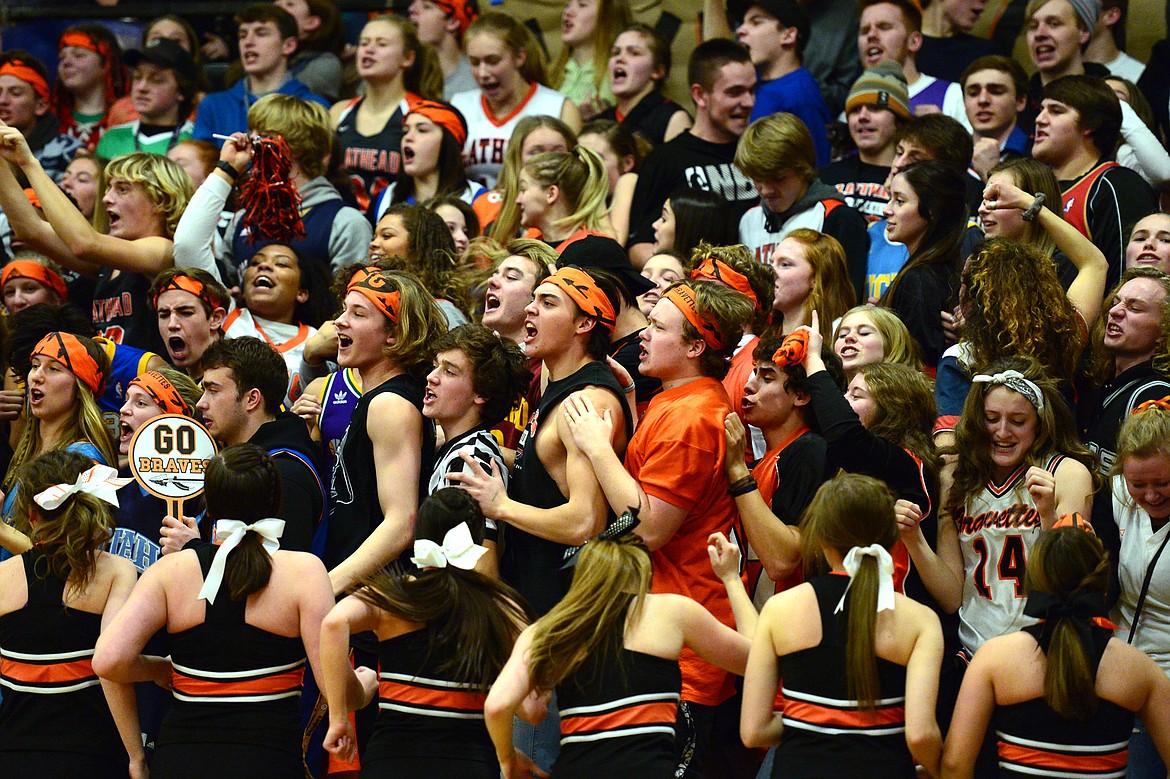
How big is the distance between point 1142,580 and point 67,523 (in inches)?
145

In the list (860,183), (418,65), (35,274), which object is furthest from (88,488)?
(418,65)

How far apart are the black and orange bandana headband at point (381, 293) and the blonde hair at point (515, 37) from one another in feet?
11.7

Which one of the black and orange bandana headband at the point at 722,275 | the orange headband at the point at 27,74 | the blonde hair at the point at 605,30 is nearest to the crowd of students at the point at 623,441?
the black and orange bandana headband at the point at 722,275

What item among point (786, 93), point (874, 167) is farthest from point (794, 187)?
point (786, 93)

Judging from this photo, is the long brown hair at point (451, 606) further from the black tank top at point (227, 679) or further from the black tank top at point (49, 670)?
the black tank top at point (49, 670)

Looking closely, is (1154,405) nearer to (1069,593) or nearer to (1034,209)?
(1069,593)

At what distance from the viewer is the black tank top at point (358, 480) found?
543 cm

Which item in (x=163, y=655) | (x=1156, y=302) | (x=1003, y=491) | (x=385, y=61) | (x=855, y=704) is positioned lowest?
(x=163, y=655)

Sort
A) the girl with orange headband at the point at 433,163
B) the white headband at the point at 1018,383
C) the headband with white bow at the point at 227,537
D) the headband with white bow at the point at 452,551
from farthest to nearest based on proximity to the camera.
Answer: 1. the girl with orange headband at the point at 433,163
2. the white headband at the point at 1018,383
3. the headband with white bow at the point at 227,537
4. the headband with white bow at the point at 452,551

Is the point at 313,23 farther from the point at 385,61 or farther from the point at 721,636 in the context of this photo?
the point at 721,636

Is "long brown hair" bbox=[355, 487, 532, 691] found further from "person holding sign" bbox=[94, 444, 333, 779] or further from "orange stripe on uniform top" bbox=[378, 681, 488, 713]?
"person holding sign" bbox=[94, 444, 333, 779]

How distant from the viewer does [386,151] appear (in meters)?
8.72

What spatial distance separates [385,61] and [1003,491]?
17.4ft

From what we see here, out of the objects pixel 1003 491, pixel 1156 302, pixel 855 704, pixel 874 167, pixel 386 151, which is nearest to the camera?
pixel 855 704
